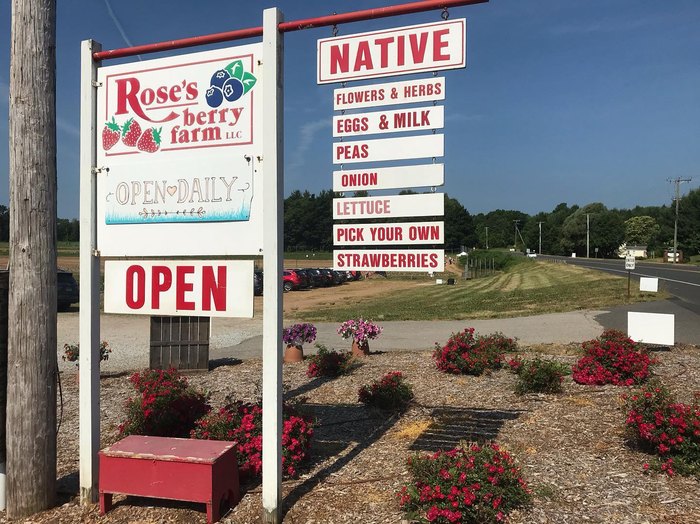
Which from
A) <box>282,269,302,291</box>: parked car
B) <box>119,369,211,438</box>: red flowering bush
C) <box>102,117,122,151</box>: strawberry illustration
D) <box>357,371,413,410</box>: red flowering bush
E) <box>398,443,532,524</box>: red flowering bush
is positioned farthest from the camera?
<box>282,269,302,291</box>: parked car

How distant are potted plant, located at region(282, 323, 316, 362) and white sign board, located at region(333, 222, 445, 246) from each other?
4.04 m

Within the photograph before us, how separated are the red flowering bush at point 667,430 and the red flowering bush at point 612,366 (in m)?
2.39

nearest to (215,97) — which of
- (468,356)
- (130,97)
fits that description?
(130,97)

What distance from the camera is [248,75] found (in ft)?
12.9

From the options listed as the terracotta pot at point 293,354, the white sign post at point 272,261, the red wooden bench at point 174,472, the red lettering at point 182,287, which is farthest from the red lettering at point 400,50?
the terracotta pot at point 293,354

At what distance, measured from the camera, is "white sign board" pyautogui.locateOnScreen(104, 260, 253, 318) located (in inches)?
156

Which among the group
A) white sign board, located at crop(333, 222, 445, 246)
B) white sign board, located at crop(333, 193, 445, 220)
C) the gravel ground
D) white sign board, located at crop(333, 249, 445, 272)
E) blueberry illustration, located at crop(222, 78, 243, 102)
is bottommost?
the gravel ground

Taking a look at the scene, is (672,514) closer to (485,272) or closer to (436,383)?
(436,383)

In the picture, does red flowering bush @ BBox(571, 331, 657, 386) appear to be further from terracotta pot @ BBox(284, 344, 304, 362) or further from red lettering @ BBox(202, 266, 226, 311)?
red lettering @ BBox(202, 266, 226, 311)

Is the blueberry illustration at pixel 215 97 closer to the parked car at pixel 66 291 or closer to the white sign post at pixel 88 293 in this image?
the white sign post at pixel 88 293

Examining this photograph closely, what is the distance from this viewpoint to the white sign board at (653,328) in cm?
930

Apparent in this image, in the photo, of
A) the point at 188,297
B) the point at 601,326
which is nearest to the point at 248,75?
the point at 188,297

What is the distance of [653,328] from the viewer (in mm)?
9414

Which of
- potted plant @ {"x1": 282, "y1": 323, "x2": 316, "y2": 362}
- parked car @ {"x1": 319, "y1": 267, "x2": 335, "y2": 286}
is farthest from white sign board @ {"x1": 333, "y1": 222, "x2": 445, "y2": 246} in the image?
parked car @ {"x1": 319, "y1": 267, "x2": 335, "y2": 286}
